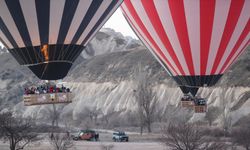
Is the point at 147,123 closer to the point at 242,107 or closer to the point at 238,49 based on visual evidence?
the point at 242,107

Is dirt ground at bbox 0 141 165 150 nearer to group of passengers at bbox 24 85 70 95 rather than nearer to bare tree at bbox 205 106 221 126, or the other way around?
bare tree at bbox 205 106 221 126

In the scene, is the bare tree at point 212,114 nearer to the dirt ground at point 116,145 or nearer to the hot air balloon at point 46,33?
the dirt ground at point 116,145

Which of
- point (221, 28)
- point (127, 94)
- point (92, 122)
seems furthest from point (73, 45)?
point (127, 94)

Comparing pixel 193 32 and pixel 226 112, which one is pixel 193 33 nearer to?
pixel 193 32

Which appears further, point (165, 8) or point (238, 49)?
point (238, 49)

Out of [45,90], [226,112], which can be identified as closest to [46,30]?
[45,90]

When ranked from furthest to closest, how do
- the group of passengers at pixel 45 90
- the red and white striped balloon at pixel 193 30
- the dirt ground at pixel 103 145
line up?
the dirt ground at pixel 103 145 < the red and white striped balloon at pixel 193 30 < the group of passengers at pixel 45 90

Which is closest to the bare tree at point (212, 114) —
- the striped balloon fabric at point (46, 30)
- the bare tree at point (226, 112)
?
the bare tree at point (226, 112)
